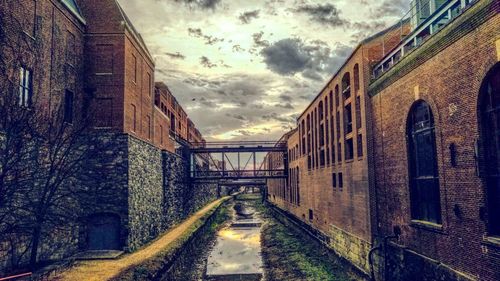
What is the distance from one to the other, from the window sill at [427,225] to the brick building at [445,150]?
0.03 m

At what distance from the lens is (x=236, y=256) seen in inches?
958

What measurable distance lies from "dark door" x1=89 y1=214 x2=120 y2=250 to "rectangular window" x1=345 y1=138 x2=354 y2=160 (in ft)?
41.9

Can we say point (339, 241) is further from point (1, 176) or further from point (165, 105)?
point (165, 105)

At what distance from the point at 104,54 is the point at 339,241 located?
16.8 m

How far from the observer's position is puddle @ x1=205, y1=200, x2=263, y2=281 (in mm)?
19188

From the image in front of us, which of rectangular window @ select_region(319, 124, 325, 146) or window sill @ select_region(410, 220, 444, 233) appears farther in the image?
rectangular window @ select_region(319, 124, 325, 146)

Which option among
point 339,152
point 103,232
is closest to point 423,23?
point 339,152

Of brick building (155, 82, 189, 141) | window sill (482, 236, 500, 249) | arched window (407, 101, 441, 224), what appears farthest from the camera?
brick building (155, 82, 189, 141)

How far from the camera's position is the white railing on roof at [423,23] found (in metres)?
10.3

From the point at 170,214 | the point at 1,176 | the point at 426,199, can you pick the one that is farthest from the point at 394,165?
the point at 170,214

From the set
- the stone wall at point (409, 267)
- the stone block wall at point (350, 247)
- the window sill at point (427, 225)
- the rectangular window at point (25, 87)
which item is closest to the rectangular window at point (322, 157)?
the stone block wall at point (350, 247)

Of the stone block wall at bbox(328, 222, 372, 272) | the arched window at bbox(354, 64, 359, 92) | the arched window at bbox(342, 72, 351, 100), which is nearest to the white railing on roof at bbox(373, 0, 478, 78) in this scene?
the arched window at bbox(354, 64, 359, 92)

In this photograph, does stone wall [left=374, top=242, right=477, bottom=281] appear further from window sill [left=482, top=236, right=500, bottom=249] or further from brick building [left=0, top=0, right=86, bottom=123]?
brick building [left=0, top=0, right=86, bottom=123]

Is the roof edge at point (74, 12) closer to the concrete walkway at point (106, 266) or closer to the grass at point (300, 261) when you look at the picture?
the concrete walkway at point (106, 266)
